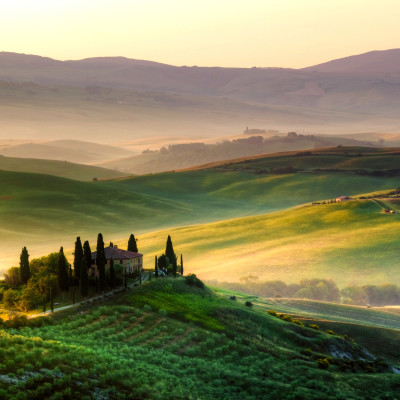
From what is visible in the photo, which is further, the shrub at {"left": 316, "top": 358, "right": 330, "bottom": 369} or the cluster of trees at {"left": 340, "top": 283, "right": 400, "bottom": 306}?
the cluster of trees at {"left": 340, "top": 283, "right": 400, "bottom": 306}

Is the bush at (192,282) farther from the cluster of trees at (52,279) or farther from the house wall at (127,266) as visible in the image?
the cluster of trees at (52,279)

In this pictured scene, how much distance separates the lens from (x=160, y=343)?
278 feet

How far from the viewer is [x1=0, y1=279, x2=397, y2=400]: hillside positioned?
217 feet

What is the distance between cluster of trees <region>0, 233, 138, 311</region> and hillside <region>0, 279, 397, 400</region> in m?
5.30

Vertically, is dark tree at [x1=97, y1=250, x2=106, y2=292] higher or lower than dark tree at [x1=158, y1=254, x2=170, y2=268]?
higher

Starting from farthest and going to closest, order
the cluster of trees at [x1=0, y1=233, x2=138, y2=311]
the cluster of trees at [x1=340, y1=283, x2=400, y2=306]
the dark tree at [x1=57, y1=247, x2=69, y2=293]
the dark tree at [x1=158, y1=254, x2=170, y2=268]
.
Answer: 1. the cluster of trees at [x1=340, y1=283, x2=400, y2=306]
2. the dark tree at [x1=158, y1=254, x2=170, y2=268]
3. the dark tree at [x1=57, y1=247, x2=69, y2=293]
4. the cluster of trees at [x1=0, y1=233, x2=138, y2=311]

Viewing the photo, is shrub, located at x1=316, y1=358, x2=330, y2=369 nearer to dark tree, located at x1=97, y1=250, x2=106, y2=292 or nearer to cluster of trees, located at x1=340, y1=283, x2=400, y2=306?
dark tree, located at x1=97, y1=250, x2=106, y2=292

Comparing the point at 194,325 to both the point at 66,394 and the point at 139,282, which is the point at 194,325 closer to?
the point at 139,282

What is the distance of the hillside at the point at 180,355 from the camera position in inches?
2606

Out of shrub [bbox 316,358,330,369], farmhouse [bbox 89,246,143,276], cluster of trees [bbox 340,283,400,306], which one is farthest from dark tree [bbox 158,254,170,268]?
cluster of trees [bbox 340,283,400,306]

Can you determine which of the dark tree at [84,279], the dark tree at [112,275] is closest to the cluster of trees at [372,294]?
the dark tree at [112,275]

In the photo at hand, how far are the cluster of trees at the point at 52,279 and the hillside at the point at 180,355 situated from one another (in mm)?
5296

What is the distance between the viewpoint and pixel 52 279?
10056 centimetres

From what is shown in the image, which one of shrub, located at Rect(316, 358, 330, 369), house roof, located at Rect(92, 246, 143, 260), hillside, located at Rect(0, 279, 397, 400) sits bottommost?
shrub, located at Rect(316, 358, 330, 369)
